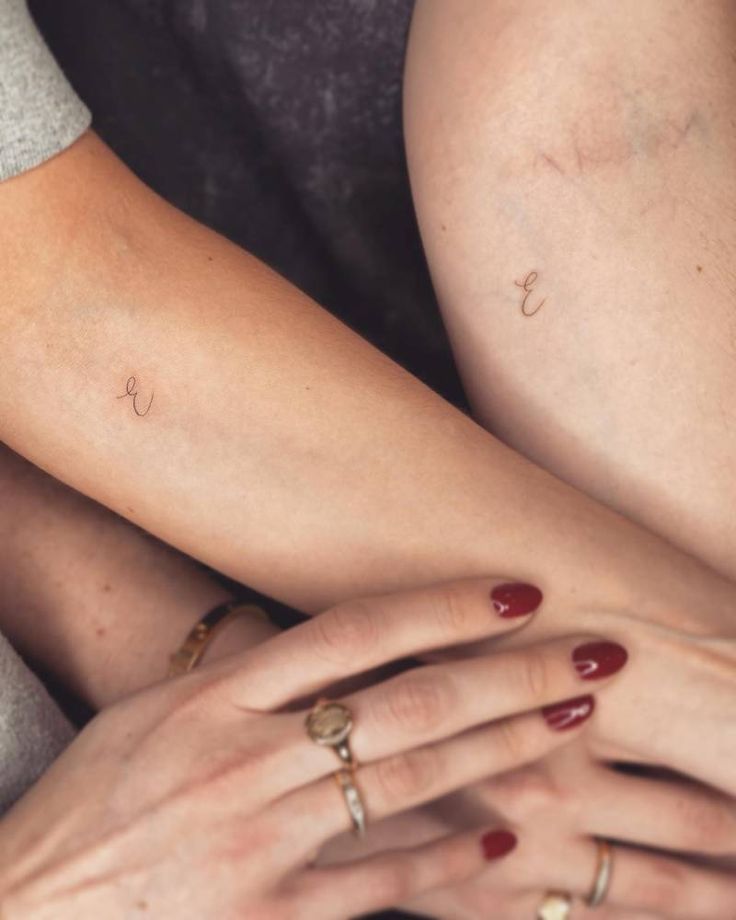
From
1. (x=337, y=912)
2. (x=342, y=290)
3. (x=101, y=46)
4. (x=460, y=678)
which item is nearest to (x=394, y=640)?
(x=460, y=678)

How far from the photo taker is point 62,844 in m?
0.68

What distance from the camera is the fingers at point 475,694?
0.66 metres

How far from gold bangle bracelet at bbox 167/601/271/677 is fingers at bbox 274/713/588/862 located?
7.7 inches

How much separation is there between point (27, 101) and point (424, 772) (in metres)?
0.48

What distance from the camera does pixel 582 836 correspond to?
28.5 inches

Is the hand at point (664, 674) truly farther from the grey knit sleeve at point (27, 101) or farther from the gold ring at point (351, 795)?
the grey knit sleeve at point (27, 101)

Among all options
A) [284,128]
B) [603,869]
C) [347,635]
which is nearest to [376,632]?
[347,635]

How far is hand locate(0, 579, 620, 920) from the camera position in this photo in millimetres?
655

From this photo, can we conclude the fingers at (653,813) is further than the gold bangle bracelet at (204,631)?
No

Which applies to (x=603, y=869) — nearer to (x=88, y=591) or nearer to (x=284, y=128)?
(x=88, y=591)

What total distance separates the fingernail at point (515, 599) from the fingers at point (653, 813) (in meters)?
0.12

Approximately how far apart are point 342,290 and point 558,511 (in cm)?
43

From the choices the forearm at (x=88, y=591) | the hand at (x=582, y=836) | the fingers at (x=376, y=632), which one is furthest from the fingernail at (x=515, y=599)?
the forearm at (x=88, y=591)

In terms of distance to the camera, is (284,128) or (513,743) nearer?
(513,743)
